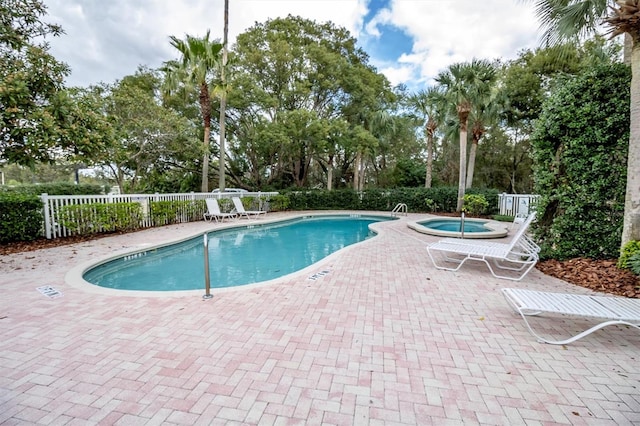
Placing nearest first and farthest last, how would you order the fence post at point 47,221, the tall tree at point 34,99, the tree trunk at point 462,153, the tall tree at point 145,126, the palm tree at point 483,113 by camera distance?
the tall tree at point 34,99
the fence post at point 47,221
the tall tree at point 145,126
the palm tree at point 483,113
the tree trunk at point 462,153

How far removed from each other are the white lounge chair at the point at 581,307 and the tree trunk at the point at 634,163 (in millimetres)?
2178

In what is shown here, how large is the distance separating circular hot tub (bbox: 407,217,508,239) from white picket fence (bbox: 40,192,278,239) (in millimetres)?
8281

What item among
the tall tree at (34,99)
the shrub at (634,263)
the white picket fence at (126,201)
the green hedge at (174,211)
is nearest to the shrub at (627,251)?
the shrub at (634,263)

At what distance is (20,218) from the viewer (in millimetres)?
6547

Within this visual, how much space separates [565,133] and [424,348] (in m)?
4.92

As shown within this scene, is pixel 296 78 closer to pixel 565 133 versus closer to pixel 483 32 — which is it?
pixel 483 32

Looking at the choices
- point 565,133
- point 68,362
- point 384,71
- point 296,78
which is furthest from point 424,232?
point 384,71

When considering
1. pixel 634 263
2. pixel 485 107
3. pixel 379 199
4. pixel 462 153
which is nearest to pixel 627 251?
pixel 634 263

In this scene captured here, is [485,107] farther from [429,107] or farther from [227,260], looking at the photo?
[227,260]

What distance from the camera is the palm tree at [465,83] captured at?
1278 cm

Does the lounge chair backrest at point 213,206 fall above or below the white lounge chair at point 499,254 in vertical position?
above

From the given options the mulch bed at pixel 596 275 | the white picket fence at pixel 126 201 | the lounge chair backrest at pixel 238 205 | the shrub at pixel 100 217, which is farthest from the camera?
the lounge chair backrest at pixel 238 205

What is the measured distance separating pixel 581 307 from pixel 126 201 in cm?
1039

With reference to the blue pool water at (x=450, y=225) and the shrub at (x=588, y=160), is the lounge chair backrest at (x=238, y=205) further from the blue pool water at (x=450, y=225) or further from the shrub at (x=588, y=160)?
the shrub at (x=588, y=160)
